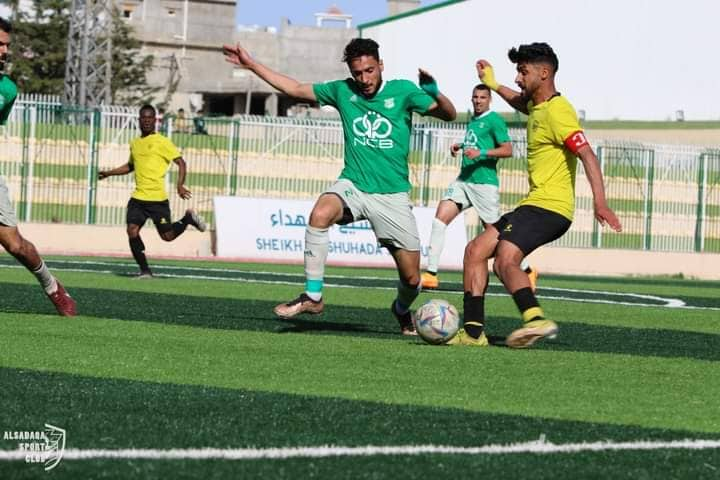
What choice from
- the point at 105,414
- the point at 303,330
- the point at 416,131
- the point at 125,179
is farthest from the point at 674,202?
the point at 105,414

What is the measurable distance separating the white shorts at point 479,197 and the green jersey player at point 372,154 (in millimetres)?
5845

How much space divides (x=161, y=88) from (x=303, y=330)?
5549cm

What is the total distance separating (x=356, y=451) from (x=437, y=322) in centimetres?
480

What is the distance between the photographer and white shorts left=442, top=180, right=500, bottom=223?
57.4ft

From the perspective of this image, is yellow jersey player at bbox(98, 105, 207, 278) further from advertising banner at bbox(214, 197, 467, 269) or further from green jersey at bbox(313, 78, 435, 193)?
advertising banner at bbox(214, 197, 467, 269)

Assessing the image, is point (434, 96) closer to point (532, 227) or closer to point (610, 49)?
point (532, 227)

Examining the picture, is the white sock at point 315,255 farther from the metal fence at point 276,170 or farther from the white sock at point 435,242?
the metal fence at point 276,170

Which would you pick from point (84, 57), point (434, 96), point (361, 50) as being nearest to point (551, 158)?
point (434, 96)

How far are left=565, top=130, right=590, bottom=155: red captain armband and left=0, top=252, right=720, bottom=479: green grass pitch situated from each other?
1381mm

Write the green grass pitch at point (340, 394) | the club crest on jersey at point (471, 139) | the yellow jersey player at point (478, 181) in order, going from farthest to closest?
the club crest on jersey at point (471, 139)
the yellow jersey player at point (478, 181)
the green grass pitch at point (340, 394)

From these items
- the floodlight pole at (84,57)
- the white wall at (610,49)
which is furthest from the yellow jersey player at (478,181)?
the white wall at (610,49)

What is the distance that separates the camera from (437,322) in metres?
10.9

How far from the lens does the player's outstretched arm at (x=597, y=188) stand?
406 inches

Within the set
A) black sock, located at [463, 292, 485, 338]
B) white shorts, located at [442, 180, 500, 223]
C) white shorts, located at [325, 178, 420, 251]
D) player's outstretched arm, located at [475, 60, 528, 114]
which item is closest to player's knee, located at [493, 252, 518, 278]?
black sock, located at [463, 292, 485, 338]
